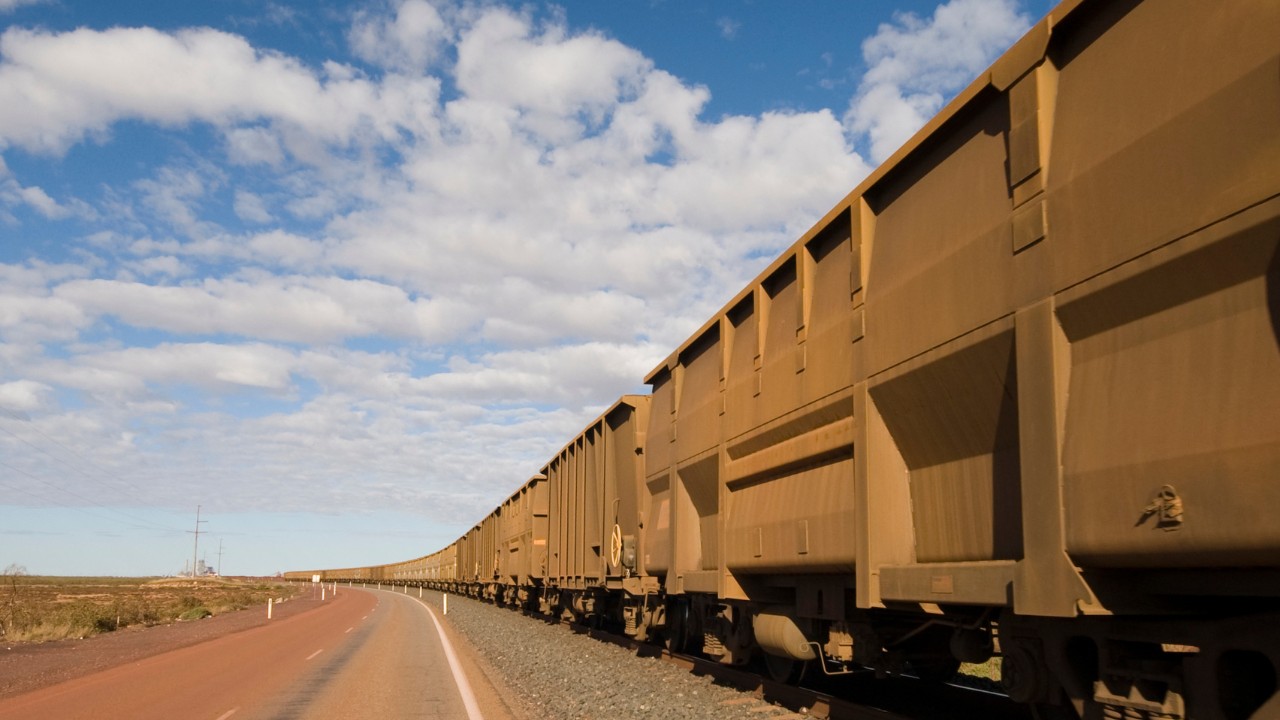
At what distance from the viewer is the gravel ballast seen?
975cm

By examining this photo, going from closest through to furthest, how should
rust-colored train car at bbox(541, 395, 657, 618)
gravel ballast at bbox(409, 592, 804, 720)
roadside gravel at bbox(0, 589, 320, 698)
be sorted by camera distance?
gravel ballast at bbox(409, 592, 804, 720)
rust-colored train car at bbox(541, 395, 657, 618)
roadside gravel at bbox(0, 589, 320, 698)

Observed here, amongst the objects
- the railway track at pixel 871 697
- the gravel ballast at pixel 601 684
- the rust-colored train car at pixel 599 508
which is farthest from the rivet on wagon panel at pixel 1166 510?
the rust-colored train car at pixel 599 508

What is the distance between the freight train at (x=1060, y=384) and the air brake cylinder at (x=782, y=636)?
24 millimetres

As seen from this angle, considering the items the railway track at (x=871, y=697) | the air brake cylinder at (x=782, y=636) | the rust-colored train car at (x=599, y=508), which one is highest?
the rust-colored train car at (x=599, y=508)

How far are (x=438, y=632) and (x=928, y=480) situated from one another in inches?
788

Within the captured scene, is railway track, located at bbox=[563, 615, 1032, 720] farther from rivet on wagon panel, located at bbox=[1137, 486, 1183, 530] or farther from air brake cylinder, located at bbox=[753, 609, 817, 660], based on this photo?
rivet on wagon panel, located at bbox=[1137, 486, 1183, 530]

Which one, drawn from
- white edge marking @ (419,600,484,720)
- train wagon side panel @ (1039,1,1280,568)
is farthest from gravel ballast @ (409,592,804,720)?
train wagon side panel @ (1039,1,1280,568)

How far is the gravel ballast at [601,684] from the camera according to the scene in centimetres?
975

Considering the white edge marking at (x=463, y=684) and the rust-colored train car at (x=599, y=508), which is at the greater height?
the rust-colored train car at (x=599, y=508)

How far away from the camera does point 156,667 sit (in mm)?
Answer: 17109

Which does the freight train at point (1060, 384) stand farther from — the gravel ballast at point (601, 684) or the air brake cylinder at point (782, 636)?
the gravel ballast at point (601, 684)

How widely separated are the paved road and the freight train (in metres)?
5.00

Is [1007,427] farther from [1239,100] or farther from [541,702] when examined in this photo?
[541,702]

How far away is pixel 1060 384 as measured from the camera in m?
4.74
